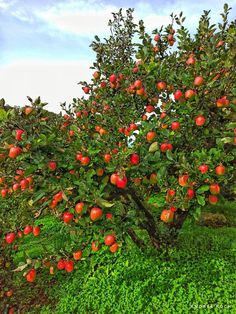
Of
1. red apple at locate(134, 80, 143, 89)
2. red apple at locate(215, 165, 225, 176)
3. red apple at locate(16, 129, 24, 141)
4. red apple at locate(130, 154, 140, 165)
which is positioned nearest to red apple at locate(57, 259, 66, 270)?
red apple at locate(130, 154, 140, 165)

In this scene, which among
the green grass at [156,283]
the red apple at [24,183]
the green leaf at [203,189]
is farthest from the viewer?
the green grass at [156,283]

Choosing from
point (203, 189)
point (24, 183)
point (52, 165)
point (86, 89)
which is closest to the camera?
point (52, 165)

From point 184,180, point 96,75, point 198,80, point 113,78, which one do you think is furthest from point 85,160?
point 96,75

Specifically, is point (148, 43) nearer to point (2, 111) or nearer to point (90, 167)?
point (90, 167)

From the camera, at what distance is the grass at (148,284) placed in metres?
5.67

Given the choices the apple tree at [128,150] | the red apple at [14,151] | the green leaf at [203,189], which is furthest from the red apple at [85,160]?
the green leaf at [203,189]

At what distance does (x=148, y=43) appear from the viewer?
254 inches

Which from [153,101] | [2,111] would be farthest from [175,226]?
[2,111]

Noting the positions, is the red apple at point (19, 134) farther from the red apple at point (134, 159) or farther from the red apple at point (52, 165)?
the red apple at point (134, 159)

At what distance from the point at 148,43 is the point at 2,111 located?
12.6 feet

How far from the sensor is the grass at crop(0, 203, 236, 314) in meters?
5.67

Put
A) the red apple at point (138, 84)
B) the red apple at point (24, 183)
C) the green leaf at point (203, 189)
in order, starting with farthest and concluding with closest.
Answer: the red apple at point (138, 84)
the green leaf at point (203, 189)
the red apple at point (24, 183)

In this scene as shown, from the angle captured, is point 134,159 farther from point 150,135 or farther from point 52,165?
point 52,165

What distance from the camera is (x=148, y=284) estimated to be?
6008 mm
